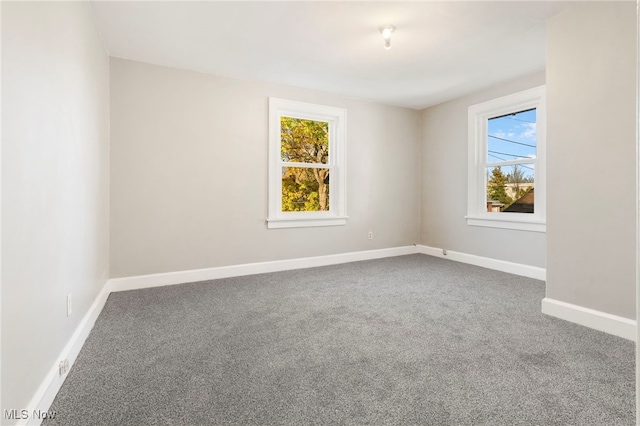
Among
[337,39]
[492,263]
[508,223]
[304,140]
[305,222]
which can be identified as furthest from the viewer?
[304,140]

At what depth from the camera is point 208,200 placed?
12.3ft

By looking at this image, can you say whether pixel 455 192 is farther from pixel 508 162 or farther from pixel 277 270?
pixel 277 270

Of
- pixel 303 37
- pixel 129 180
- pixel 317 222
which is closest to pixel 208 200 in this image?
pixel 129 180

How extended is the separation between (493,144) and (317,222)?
2608mm

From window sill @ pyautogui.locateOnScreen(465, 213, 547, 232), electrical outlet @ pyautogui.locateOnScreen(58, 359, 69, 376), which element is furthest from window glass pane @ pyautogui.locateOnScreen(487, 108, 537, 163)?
electrical outlet @ pyautogui.locateOnScreen(58, 359, 69, 376)

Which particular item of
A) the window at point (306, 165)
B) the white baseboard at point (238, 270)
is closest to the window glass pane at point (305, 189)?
the window at point (306, 165)

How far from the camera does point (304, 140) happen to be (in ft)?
14.8

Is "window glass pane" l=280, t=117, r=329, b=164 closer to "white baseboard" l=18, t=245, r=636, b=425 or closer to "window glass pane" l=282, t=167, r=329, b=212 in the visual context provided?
"window glass pane" l=282, t=167, r=329, b=212

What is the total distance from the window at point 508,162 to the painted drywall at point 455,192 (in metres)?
0.11

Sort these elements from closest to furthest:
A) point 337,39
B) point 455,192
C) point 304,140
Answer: point 337,39 < point 304,140 < point 455,192

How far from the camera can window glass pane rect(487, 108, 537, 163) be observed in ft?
12.9

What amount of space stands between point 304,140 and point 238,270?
198 centimetres

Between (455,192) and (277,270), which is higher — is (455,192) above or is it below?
above

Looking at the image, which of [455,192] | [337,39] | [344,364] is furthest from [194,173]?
[455,192]
